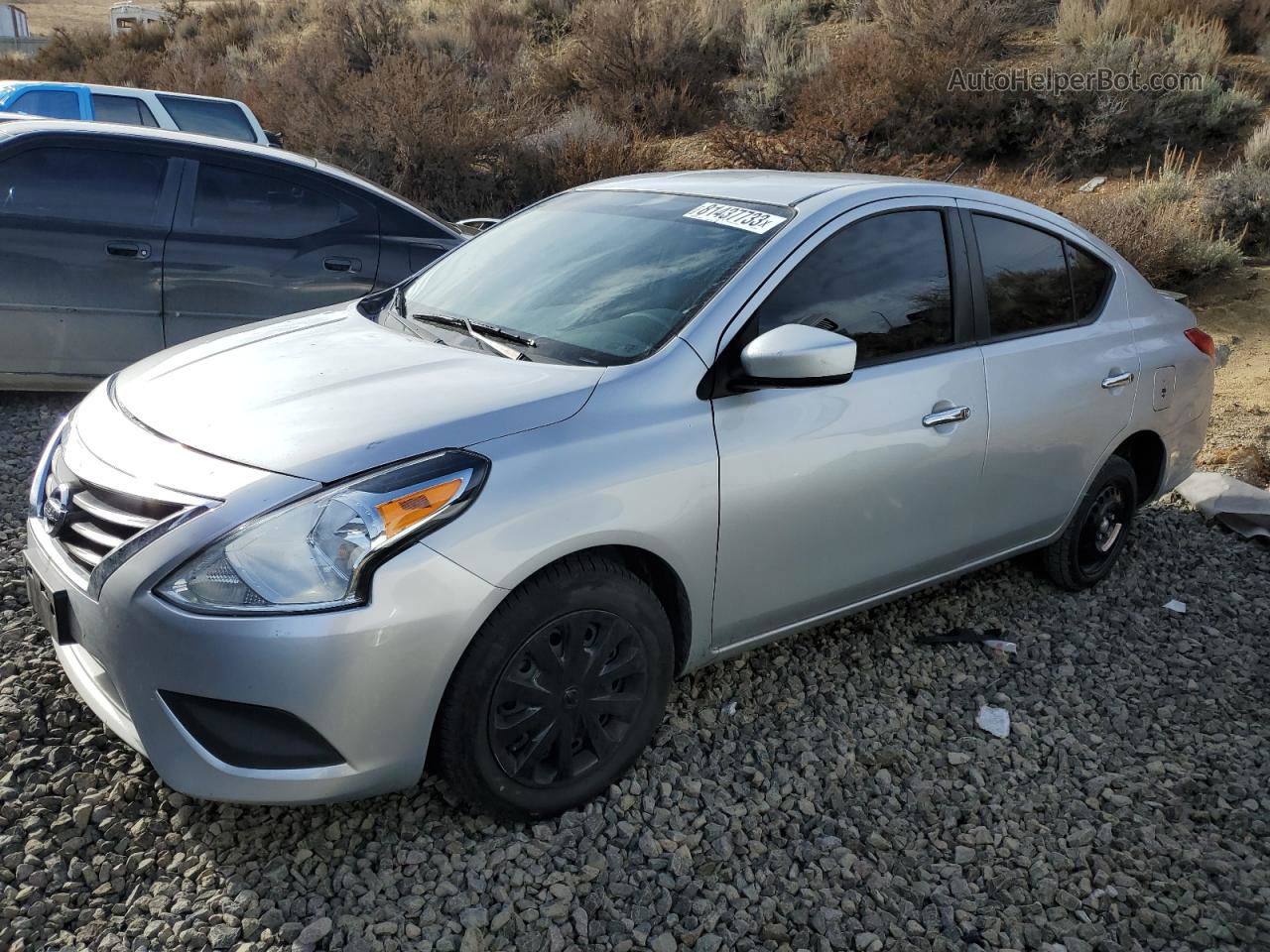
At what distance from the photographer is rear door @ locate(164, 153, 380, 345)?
18.9 feet

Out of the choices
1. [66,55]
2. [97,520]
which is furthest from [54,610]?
[66,55]

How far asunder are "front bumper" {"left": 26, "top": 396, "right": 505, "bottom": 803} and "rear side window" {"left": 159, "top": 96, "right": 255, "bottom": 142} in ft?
32.1

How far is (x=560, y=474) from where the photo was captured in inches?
105

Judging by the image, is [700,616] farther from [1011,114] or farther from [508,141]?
[1011,114]

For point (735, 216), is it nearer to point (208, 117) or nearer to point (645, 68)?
point (208, 117)

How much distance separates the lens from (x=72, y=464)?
2.89 m

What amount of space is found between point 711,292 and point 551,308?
543 millimetres

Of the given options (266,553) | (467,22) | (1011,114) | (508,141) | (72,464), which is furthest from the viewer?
(467,22)

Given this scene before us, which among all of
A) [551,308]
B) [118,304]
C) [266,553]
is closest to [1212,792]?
[551,308]

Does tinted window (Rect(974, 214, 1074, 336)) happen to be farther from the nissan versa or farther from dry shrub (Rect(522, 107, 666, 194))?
dry shrub (Rect(522, 107, 666, 194))

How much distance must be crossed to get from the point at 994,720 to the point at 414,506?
2.21 meters

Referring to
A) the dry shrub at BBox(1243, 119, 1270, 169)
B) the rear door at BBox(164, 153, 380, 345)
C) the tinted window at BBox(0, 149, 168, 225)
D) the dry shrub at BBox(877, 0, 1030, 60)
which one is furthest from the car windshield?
the dry shrub at BBox(877, 0, 1030, 60)

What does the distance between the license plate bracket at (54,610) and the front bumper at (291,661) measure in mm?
129

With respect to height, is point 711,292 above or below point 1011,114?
above
